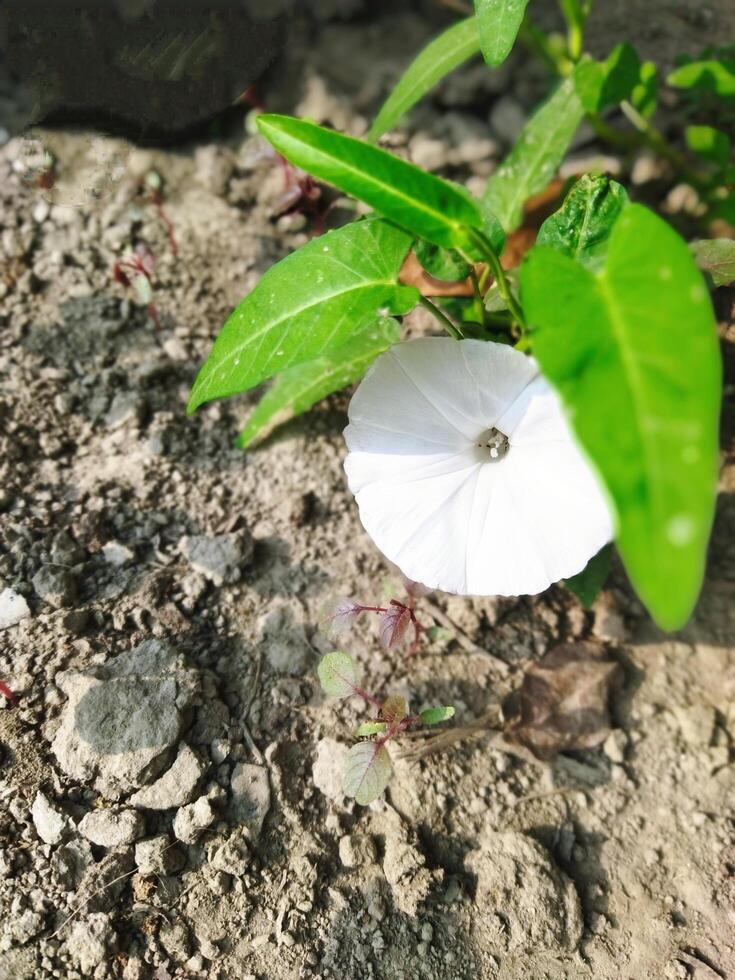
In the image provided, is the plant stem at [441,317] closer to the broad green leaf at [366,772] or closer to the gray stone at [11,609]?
the broad green leaf at [366,772]

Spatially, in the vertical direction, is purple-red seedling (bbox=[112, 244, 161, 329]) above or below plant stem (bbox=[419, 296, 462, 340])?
below

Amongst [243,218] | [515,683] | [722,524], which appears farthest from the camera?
[243,218]

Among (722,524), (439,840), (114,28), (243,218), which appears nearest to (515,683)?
(439,840)

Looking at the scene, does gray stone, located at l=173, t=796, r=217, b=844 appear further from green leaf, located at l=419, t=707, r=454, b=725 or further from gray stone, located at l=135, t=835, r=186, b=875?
green leaf, located at l=419, t=707, r=454, b=725

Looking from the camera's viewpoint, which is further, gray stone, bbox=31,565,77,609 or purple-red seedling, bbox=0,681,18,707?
gray stone, bbox=31,565,77,609

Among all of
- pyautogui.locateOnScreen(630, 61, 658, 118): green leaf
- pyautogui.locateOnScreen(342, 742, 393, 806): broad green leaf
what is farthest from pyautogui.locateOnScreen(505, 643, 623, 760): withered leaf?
pyautogui.locateOnScreen(630, 61, 658, 118): green leaf

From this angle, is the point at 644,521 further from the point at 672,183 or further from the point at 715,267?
the point at 672,183

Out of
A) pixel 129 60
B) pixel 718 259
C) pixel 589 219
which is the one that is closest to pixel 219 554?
pixel 589 219
